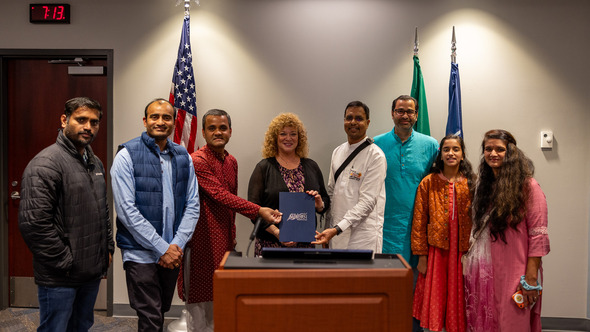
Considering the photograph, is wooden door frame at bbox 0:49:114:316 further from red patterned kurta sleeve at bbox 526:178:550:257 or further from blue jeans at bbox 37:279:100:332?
red patterned kurta sleeve at bbox 526:178:550:257

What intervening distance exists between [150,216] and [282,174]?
85cm

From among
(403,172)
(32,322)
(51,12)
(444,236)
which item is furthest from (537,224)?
(51,12)

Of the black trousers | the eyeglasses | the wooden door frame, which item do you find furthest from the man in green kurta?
the wooden door frame

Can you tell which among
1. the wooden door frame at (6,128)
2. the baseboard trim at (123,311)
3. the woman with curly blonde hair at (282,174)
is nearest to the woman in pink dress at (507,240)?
the woman with curly blonde hair at (282,174)

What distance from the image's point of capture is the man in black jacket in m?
2.02

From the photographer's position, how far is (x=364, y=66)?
12.0 feet

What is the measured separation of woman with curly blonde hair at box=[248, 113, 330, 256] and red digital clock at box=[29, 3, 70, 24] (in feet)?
7.48

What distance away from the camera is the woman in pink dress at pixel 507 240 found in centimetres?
231

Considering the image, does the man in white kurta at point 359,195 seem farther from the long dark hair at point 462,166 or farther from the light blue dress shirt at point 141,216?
the light blue dress shirt at point 141,216

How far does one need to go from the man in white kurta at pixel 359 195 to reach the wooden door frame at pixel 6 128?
211cm

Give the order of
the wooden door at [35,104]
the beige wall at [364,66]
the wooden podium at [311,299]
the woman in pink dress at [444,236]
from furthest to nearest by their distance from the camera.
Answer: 1. the wooden door at [35,104]
2. the beige wall at [364,66]
3. the woman in pink dress at [444,236]
4. the wooden podium at [311,299]

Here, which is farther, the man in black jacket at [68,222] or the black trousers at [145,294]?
the black trousers at [145,294]

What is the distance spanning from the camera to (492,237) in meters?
2.41

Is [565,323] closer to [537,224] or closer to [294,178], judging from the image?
[537,224]
